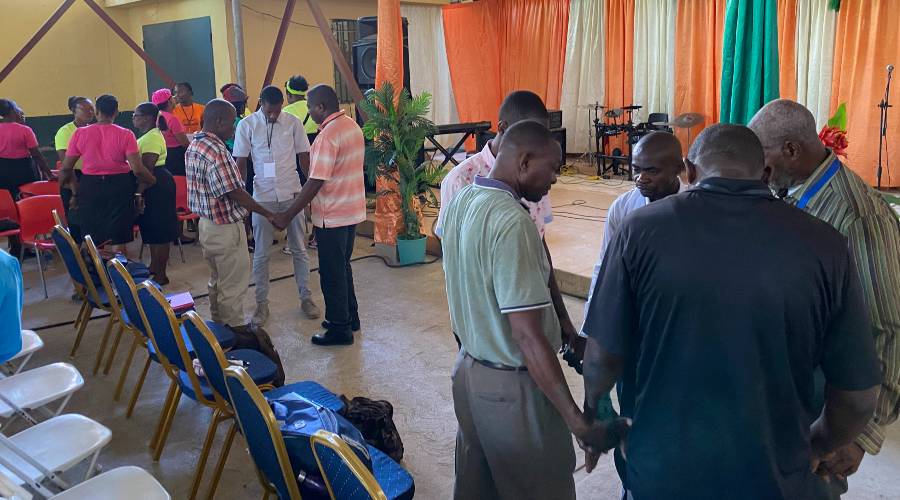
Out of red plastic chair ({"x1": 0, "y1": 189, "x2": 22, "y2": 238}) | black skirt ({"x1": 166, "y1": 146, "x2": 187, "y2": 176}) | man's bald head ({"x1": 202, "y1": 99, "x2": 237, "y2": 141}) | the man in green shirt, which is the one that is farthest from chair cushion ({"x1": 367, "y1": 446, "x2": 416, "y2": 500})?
black skirt ({"x1": 166, "y1": 146, "x2": 187, "y2": 176})

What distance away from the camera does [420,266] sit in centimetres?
654

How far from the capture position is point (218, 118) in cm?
432

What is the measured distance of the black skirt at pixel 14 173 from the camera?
680 cm

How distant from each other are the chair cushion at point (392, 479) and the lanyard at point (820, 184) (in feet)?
4.86

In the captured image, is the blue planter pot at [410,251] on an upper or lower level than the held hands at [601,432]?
lower

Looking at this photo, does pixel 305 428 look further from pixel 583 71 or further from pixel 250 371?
pixel 583 71

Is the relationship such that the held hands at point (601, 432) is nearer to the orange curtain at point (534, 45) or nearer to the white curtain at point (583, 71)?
the white curtain at point (583, 71)

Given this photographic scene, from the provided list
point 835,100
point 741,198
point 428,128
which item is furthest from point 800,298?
point 835,100

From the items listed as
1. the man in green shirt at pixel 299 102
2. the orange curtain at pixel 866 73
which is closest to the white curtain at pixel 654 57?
the orange curtain at pixel 866 73

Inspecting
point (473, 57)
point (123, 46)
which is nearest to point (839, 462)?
point (473, 57)

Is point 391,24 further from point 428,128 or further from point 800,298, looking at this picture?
point 800,298

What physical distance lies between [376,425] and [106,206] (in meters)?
3.61

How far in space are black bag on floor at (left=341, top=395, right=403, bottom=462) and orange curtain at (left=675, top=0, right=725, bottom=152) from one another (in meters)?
8.20

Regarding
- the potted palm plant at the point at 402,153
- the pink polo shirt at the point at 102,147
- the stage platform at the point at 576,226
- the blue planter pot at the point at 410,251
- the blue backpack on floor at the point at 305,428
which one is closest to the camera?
the blue backpack on floor at the point at 305,428
